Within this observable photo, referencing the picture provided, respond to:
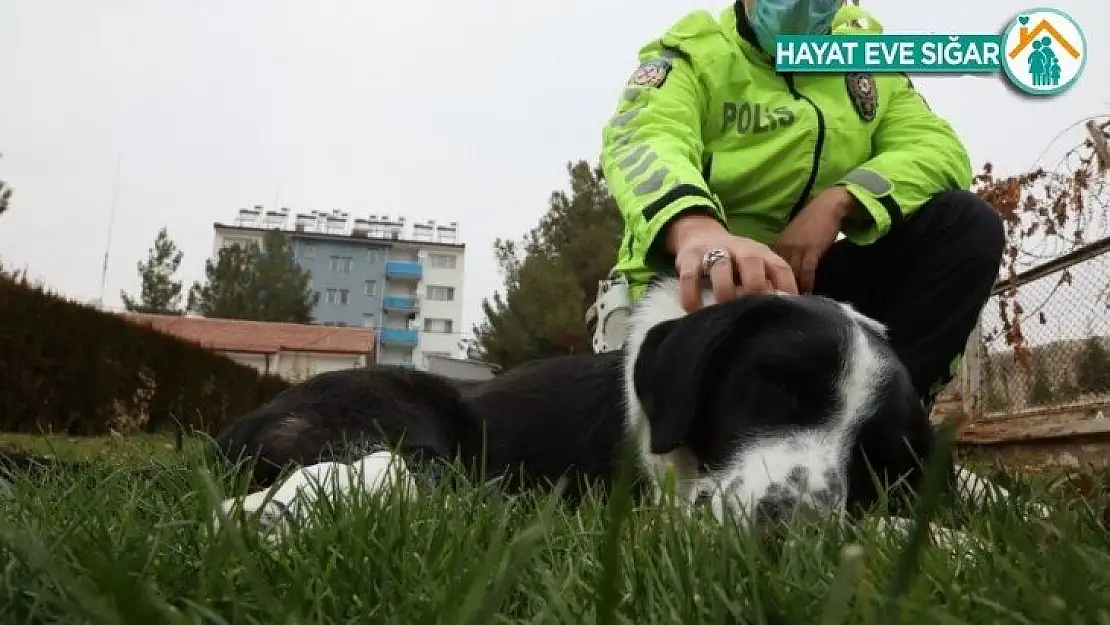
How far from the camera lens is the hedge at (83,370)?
34.9 ft

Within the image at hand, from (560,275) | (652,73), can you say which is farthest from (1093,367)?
(560,275)

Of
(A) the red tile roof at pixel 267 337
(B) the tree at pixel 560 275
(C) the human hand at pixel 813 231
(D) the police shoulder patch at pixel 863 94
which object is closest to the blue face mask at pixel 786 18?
(D) the police shoulder patch at pixel 863 94

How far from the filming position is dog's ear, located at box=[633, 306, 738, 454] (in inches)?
99.6

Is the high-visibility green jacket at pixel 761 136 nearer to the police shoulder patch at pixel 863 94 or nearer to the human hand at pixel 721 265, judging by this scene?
the police shoulder patch at pixel 863 94

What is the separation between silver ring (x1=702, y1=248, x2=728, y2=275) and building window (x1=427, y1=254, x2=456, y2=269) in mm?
80019

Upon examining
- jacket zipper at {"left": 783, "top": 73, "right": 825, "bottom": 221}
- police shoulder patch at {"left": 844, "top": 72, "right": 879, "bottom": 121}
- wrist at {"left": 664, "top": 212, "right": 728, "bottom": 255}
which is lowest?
wrist at {"left": 664, "top": 212, "right": 728, "bottom": 255}

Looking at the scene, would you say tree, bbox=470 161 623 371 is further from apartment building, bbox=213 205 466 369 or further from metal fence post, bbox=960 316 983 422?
apartment building, bbox=213 205 466 369

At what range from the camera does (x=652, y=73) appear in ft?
12.3

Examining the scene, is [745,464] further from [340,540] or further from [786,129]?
[786,129]

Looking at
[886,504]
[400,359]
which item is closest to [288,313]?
[400,359]

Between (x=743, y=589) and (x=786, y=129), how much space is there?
2.85 meters

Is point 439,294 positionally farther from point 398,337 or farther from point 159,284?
point 159,284

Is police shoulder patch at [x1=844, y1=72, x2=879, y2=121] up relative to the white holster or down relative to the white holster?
up

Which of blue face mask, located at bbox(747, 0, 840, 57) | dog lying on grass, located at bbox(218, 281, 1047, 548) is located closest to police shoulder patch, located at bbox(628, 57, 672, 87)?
blue face mask, located at bbox(747, 0, 840, 57)
